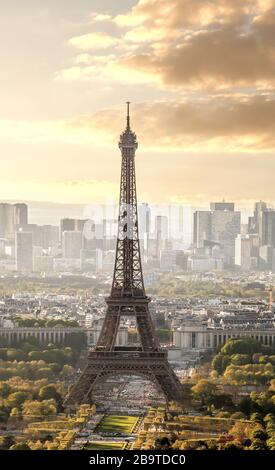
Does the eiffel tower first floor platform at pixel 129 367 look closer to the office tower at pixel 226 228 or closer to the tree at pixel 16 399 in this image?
the tree at pixel 16 399

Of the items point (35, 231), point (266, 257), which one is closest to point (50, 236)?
point (35, 231)

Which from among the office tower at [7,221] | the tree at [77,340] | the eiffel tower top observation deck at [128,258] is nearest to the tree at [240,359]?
the eiffel tower top observation deck at [128,258]

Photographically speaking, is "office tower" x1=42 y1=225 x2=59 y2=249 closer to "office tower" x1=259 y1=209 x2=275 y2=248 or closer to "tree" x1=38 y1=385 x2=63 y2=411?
"tree" x1=38 y1=385 x2=63 y2=411

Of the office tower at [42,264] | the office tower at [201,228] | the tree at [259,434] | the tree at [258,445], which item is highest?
the office tower at [201,228]

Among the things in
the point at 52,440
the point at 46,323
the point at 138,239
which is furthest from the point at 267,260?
the point at 52,440

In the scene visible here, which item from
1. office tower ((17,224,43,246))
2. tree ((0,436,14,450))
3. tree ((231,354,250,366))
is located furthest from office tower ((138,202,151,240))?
tree ((0,436,14,450))
